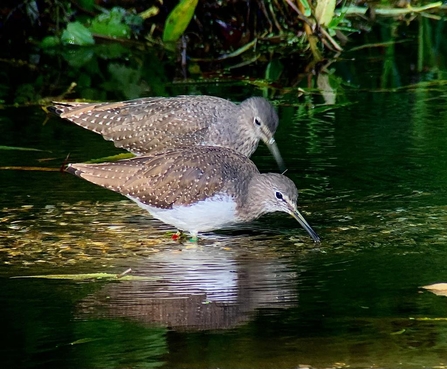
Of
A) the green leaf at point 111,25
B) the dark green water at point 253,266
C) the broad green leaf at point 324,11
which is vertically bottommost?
the dark green water at point 253,266

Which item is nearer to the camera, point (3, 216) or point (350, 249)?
point (350, 249)

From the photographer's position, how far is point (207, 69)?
12.7 m

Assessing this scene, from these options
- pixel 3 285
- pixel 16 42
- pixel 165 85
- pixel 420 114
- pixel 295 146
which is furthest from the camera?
pixel 16 42

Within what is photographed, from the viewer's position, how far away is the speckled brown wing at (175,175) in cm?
728

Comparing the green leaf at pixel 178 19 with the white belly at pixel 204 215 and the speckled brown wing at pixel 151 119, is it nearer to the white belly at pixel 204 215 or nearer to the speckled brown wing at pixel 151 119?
the speckled brown wing at pixel 151 119

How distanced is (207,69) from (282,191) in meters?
5.66

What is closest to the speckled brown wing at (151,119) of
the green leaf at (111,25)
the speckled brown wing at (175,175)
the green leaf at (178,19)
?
the speckled brown wing at (175,175)

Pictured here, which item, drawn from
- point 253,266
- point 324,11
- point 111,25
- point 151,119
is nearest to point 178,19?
point 111,25

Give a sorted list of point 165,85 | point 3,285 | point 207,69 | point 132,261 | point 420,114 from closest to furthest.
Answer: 1. point 3,285
2. point 132,261
3. point 420,114
4. point 165,85
5. point 207,69

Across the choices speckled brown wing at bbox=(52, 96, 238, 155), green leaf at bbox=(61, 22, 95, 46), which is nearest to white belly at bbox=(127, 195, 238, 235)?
speckled brown wing at bbox=(52, 96, 238, 155)

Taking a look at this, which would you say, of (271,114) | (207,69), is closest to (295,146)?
(271,114)

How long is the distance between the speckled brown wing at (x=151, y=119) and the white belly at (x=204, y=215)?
4.50 ft

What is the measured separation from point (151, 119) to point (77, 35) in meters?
5.58

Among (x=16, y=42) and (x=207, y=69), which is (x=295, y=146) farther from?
(x=16, y=42)
